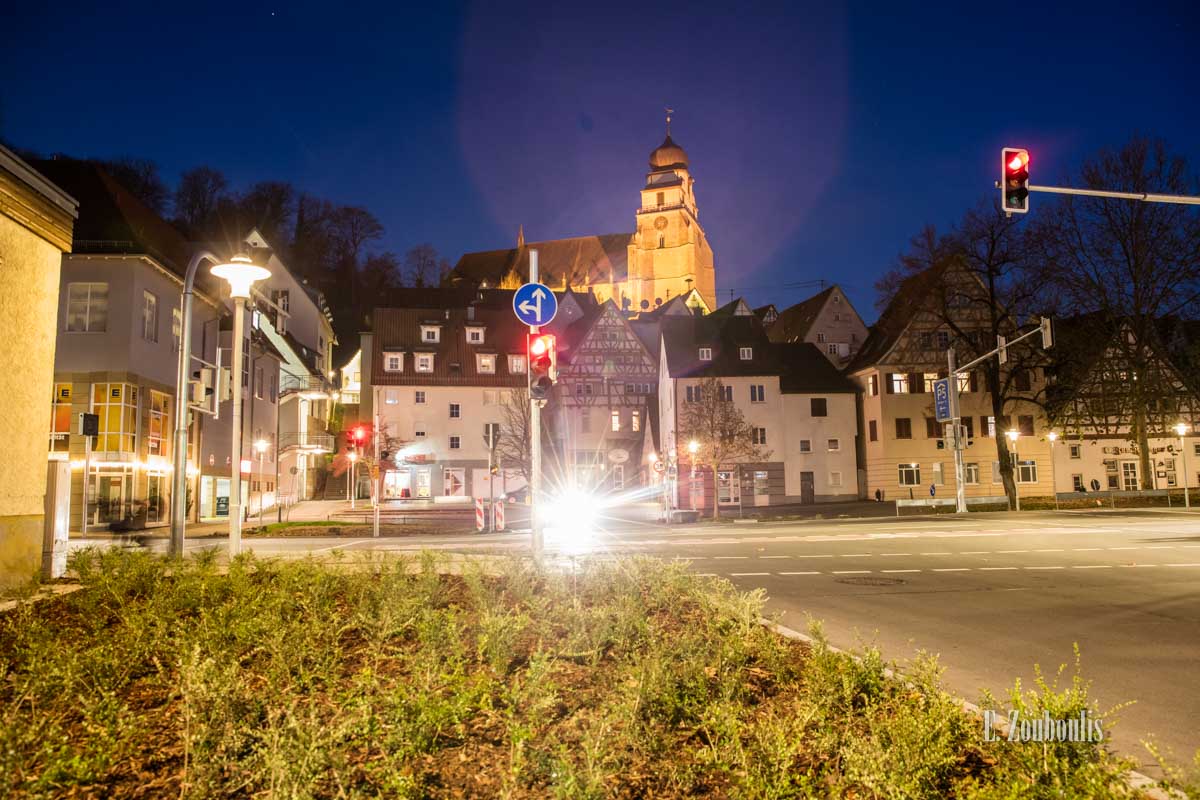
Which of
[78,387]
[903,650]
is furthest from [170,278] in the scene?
[903,650]

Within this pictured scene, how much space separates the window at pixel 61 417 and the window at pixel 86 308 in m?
2.31

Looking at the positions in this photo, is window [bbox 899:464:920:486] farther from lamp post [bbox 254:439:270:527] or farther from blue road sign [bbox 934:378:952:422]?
lamp post [bbox 254:439:270:527]

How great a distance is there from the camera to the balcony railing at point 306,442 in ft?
172

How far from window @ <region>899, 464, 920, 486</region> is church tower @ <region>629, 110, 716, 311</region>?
7087 centimetres

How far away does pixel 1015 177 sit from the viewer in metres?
14.8

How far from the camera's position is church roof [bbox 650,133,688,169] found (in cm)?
12838

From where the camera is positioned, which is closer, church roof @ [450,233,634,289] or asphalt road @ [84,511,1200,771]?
asphalt road @ [84,511,1200,771]

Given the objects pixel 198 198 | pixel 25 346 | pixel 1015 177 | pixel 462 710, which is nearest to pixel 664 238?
pixel 198 198

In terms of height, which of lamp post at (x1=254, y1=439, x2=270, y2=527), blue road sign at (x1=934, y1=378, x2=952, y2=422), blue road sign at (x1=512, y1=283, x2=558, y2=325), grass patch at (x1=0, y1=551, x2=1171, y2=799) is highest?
blue road sign at (x1=934, y1=378, x2=952, y2=422)

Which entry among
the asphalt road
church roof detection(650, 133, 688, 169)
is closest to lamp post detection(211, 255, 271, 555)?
the asphalt road

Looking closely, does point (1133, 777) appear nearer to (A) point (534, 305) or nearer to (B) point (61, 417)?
(A) point (534, 305)

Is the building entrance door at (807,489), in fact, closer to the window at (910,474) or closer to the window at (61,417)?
the window at (910,474)

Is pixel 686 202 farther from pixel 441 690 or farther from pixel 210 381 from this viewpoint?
pixel 441 690

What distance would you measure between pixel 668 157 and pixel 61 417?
10823 cm
